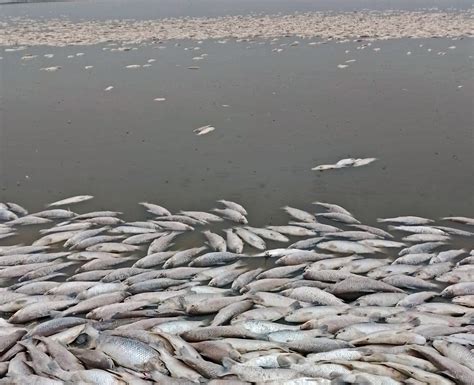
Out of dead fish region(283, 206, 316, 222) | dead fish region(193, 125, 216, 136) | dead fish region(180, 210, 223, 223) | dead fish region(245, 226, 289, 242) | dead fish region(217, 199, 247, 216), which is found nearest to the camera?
dead fish region(245, 226, 289, 242)

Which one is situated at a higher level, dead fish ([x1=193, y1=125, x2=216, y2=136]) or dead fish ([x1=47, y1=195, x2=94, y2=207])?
dead fish ([x1=193, y1=125, x2=216, y2=136])

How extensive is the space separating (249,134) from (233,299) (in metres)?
5.43

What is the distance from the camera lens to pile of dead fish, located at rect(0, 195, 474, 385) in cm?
436

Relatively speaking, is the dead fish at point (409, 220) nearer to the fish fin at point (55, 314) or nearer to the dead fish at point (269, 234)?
the dead fish at point (269, 234)

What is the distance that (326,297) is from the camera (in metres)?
5.36

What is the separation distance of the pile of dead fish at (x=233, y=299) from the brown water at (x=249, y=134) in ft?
2.02

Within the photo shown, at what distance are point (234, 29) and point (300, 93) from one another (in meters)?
12.6

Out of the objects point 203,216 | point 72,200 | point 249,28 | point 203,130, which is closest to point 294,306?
point 203,216

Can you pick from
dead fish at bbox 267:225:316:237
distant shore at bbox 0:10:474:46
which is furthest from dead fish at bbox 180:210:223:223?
distant shore at bbox 0:10:474:46

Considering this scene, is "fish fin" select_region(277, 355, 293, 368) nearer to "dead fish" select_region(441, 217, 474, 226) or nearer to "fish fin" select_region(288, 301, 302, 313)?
"fish fin" select_region(288, 301, 302, 313)

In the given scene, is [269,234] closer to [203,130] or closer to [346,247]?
[346,247]

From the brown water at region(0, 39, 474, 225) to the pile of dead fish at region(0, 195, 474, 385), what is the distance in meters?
0.61

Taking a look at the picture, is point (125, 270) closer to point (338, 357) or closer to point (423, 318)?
point (338, 357)

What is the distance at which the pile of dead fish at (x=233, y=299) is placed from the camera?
4.36m
